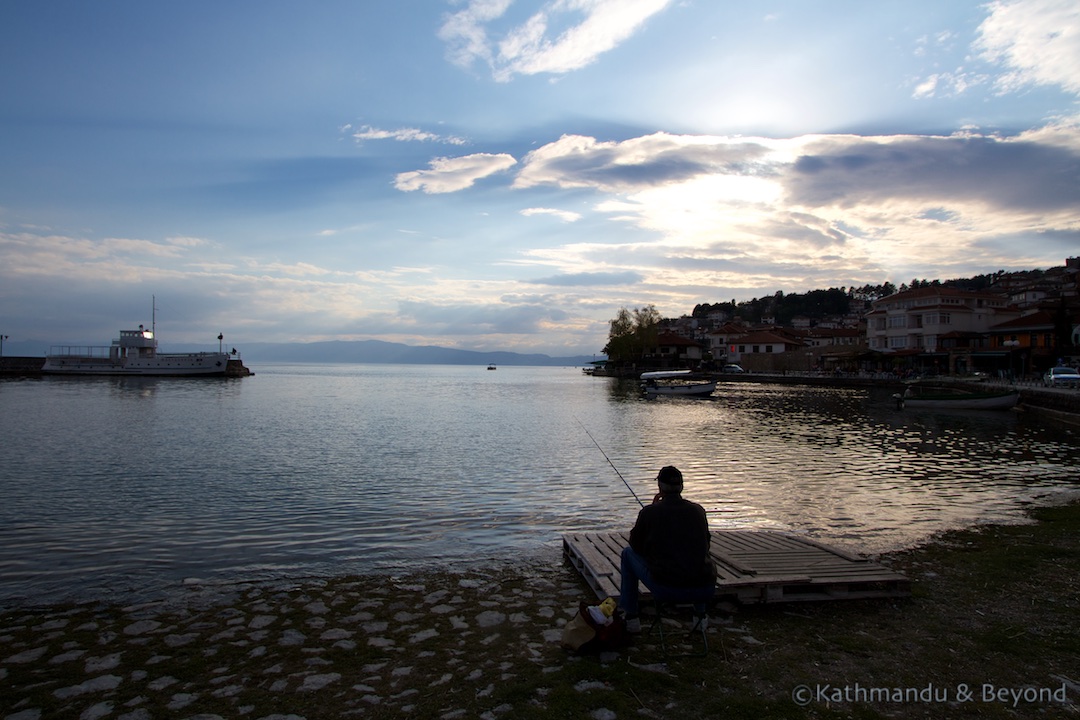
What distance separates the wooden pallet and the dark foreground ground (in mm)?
221

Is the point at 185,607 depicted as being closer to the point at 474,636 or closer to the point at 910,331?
the point at 474,636

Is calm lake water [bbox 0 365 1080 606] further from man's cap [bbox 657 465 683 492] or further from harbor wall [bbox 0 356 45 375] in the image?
A: harbor wall [bbox 0 356 45 375]

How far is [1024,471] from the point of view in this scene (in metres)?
21.5

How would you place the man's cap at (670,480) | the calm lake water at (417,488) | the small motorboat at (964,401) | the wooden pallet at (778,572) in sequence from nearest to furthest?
the man's cap at (670,480), the wooden pallet at (778,572), the calm lake water at (417,488), the small motorboat at (964,401)

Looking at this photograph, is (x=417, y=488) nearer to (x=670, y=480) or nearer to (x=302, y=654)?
(x=302, y=654)

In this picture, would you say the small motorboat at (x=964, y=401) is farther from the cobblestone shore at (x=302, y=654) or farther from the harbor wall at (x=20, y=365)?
the harbor wall at (x=20, y=365)

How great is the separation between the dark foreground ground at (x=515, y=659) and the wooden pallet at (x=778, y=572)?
22 centimetres

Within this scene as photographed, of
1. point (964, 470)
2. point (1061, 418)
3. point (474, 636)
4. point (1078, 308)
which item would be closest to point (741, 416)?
point (1061, 418)

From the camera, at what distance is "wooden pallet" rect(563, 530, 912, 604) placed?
7.61m

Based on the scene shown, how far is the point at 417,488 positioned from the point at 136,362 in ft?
378

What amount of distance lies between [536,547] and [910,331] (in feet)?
329

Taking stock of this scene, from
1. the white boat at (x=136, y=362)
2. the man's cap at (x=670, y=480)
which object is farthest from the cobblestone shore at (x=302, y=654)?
the white boat at (x=136, y=362)

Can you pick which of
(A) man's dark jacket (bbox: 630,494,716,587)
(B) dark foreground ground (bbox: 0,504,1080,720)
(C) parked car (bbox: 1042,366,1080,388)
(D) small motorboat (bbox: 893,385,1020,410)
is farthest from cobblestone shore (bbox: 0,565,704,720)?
(C) parked car (bbox: 1042,366,1080,388)

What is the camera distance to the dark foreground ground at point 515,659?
539 centimetres
